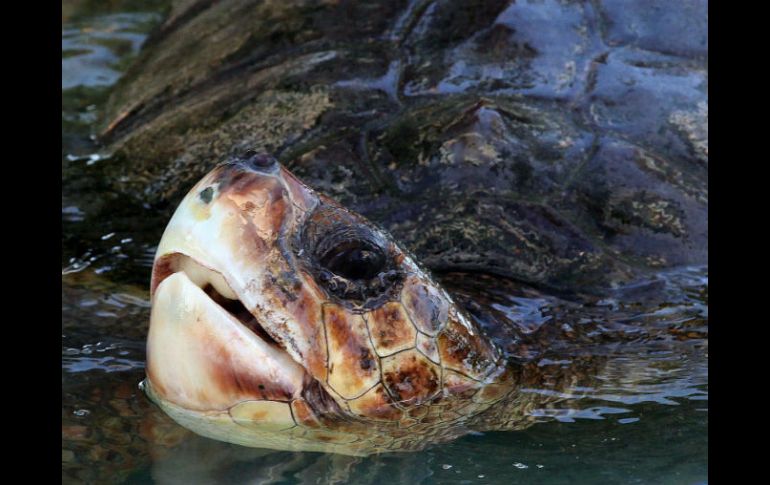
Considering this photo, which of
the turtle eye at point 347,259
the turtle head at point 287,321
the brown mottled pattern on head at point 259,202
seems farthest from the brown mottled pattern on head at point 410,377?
the brown mottled pattern on head at point 259,202

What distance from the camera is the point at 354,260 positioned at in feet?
6.97

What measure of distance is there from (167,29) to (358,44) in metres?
1.45

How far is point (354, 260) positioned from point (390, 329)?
0.16m

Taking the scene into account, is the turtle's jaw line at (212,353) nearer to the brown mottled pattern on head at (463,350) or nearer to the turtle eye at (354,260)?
the turtle eye at (354,260)

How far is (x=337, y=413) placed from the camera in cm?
212

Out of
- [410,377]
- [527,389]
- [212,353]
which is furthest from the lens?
[527,389]

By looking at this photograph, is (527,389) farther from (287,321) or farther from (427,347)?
(287,321)

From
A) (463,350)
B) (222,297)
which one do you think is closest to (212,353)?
(222,297)

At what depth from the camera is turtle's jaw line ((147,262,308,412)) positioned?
2037mm

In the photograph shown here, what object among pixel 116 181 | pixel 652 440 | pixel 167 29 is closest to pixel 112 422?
pixel 652 440

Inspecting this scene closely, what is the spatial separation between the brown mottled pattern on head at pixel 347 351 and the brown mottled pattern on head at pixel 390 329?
0.06 ft

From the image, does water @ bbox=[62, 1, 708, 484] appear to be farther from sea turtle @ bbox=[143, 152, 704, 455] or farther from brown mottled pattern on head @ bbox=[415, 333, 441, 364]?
brown mottled pattern on head @ bbox=[415, 333, 441, 364]

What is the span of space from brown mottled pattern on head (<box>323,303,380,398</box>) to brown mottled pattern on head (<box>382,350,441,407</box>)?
0.05 meters

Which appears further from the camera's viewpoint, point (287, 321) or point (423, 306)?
point (423, 306)
